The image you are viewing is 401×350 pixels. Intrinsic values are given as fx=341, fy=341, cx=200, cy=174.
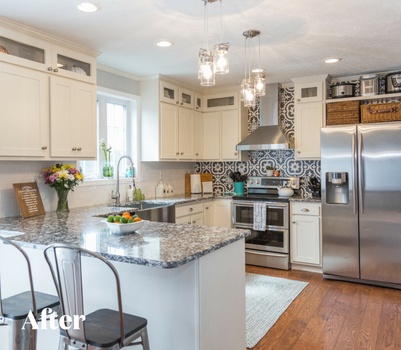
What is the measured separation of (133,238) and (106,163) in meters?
2.23

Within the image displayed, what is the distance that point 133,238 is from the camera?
2061 mm

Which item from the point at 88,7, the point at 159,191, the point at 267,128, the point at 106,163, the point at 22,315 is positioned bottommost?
the point at 22,315

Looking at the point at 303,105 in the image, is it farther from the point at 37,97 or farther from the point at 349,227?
the point at 37,97

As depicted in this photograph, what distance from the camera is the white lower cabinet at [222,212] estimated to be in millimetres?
4887

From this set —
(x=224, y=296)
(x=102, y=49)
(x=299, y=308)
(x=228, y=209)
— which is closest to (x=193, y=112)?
(x=228, y=209)

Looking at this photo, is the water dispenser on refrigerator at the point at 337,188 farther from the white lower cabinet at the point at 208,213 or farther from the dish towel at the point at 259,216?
the white lower cabinet at the point at 208,213

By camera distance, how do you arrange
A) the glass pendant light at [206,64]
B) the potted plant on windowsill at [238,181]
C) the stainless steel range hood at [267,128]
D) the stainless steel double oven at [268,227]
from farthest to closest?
the potted plant on windowsill at [238,181]
the stainless steel range hood at [267,128]
the stainless steel double oven at [268,227]
the glass pendant light at [206,64]

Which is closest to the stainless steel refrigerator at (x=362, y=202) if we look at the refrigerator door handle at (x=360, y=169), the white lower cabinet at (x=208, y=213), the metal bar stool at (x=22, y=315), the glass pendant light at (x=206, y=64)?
the refrigerator door handle at (x=360, y=169)

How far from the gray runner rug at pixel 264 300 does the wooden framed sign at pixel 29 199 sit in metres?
2.08

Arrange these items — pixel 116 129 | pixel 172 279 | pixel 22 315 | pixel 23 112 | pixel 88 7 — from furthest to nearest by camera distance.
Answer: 1. pixel 116 129
2. pixel 23 112
3. pixel 88 7
4. pixel 172 279
5. pixel 22 315

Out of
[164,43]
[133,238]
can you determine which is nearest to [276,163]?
[164,43]

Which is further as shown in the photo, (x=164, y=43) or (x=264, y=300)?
(x=264, y=300)

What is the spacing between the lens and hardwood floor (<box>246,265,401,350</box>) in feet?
8.50

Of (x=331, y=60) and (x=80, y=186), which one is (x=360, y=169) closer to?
(x=331, y=60)
